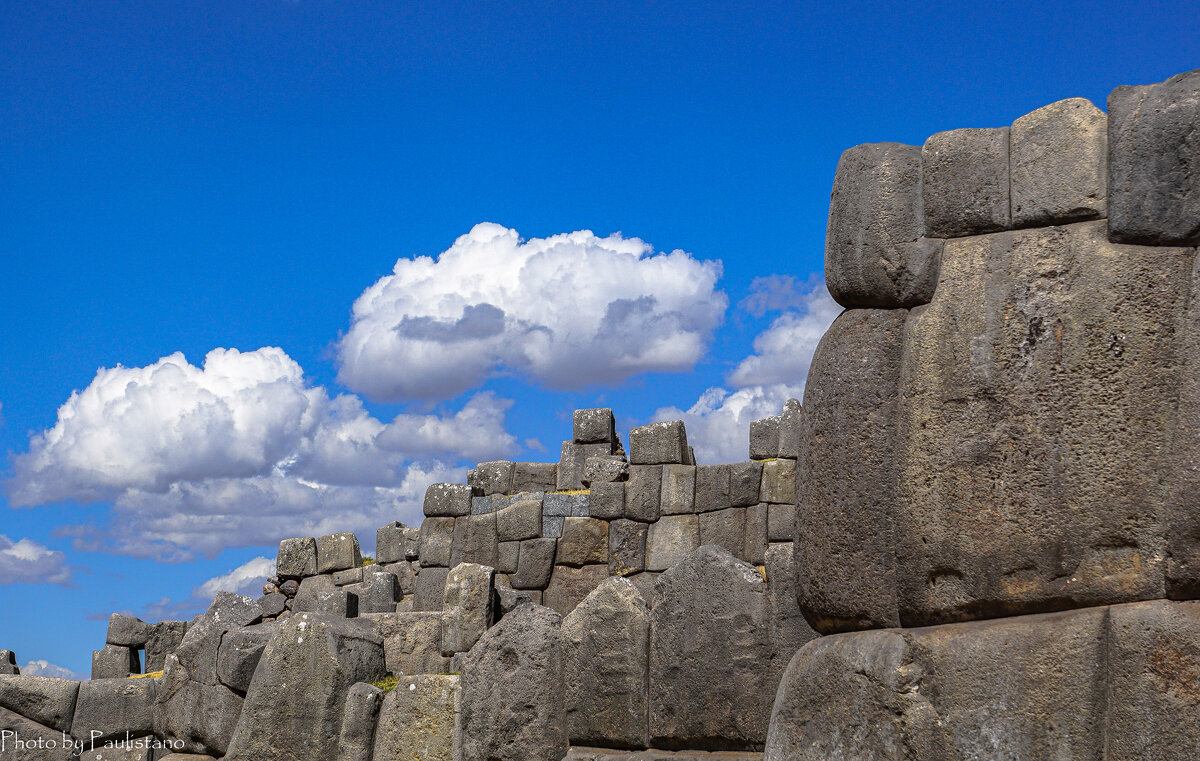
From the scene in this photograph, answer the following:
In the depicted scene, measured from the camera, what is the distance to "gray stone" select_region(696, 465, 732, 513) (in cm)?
1714

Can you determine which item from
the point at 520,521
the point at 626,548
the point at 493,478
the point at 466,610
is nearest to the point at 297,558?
the point at 493,478

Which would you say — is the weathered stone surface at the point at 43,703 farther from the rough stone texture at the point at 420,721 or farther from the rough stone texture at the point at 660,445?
the rough stone texture at the point at 660,445

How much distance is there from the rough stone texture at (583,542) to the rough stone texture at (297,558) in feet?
19.8

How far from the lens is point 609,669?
646 centimetres

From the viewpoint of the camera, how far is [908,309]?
446 centimetres

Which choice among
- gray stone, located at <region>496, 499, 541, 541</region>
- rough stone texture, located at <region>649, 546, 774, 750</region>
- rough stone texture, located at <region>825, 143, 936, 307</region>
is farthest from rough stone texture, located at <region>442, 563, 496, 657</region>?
gray stone, located at <region>496, 499, 541, 541</region>

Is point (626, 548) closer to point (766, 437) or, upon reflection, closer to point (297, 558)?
point (766, 437)

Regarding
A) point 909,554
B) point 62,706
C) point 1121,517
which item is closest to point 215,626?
point 62,706

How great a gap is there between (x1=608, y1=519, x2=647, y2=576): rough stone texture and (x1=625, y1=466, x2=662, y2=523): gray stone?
0.51 feet

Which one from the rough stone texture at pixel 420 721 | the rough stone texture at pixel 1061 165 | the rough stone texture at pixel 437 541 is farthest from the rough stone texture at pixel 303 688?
the rough stone texture at pixel 437 541

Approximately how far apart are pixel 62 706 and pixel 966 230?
10287 millimetres

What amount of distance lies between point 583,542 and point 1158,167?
48.9 ft

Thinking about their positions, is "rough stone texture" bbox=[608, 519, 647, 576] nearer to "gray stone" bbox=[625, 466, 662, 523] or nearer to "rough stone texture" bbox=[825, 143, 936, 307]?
"gray stone" bbox=[625, 466, 662, 523]

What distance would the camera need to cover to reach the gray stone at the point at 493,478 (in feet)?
65.7
